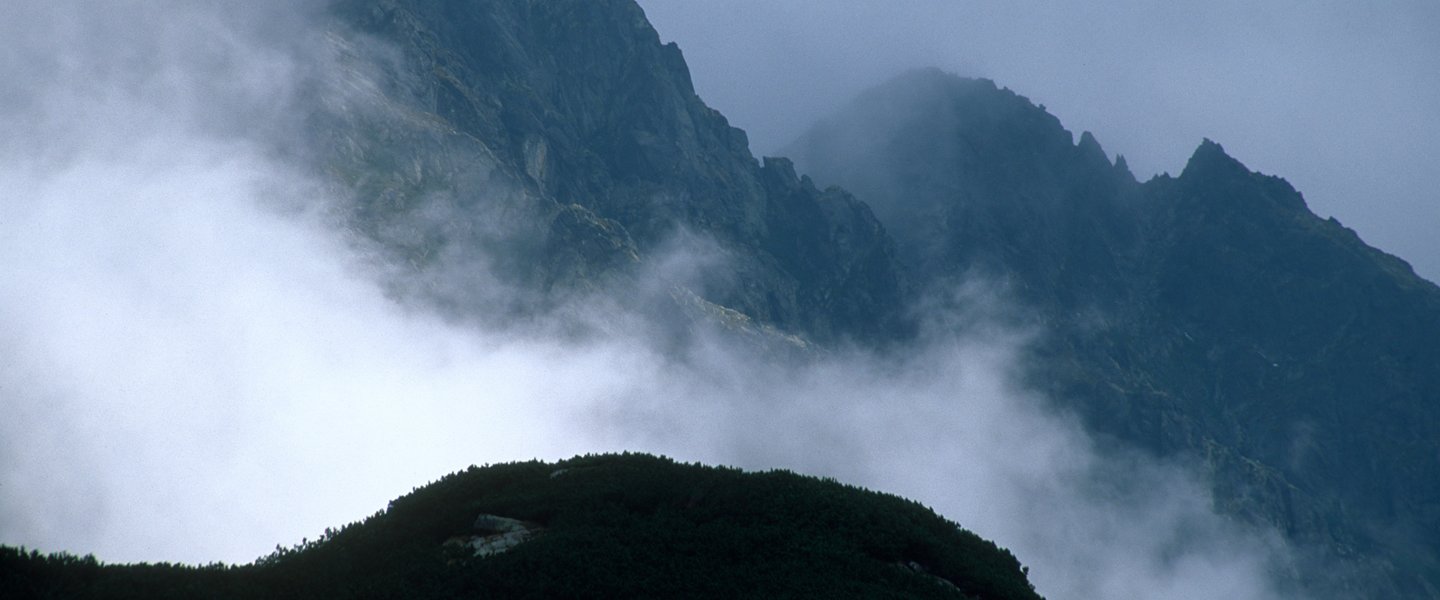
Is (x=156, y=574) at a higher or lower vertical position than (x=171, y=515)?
lower

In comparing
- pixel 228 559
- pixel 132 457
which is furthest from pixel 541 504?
pixel 132 457

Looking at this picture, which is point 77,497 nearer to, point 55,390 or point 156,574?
point 55,390

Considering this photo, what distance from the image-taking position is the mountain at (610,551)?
25.0 m

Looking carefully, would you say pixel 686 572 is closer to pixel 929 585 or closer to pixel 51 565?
pixel 929 585

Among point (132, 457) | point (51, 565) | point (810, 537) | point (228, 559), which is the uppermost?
point (132, 457)

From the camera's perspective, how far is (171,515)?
18888cm

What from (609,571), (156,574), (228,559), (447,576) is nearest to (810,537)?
(609,571)

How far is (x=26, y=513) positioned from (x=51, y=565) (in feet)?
580

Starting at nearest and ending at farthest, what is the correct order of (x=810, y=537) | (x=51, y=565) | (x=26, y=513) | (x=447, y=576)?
(x=51, y=565) → (x=447, y=576) → (x=810, y=537) → (x=26, y=513)

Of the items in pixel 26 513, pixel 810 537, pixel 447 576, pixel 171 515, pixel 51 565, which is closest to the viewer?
pixel 51 565

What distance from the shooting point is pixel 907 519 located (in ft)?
100

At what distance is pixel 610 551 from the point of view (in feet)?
88.9

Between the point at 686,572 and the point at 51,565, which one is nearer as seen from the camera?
the point at 51,565

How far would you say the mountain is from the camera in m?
25.0
